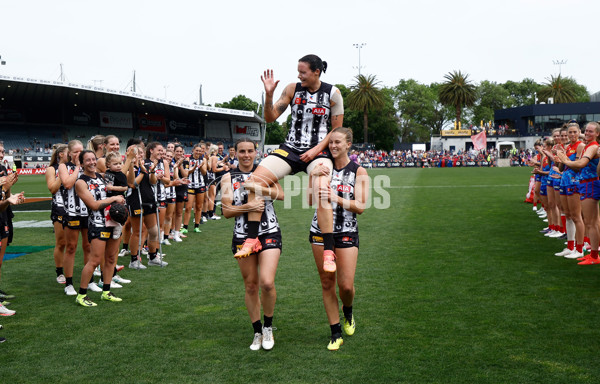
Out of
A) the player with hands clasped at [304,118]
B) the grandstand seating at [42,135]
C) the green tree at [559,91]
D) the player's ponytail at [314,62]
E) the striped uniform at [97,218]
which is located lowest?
the striped uniform at [97,218]

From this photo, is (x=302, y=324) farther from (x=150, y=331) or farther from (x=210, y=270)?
(x=210, y=270)

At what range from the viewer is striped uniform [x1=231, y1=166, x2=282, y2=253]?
193 inches

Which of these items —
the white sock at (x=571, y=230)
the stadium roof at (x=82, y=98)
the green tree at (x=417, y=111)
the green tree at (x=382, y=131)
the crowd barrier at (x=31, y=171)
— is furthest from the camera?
the green tree at (x=417, y=111)

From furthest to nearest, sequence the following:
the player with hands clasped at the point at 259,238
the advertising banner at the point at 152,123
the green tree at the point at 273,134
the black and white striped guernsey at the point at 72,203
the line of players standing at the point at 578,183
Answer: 1. the green tree at the point at 273,134
2. the advertising banner at the point at 152,123
3. the line of players standing at the point at 578,183
4. the black and white striped guernsey at the point at 72,203
5. the player with hands clasped at the point at 259,238

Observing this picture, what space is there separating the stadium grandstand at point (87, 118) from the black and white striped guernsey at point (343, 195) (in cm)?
4741

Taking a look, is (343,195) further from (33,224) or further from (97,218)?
(33,224)

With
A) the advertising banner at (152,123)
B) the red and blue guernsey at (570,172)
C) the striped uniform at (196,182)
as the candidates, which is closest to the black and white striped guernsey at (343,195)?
the red and blue guernsey at (570,172)

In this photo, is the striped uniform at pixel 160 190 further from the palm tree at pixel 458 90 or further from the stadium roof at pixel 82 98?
the palm tree at pixel 458 90

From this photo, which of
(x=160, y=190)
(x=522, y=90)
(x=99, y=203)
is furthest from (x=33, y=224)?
(x=522, y=90)

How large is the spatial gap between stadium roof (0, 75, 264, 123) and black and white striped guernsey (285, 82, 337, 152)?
4687cm

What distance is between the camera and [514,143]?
245 ft

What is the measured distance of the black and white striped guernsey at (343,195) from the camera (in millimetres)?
4984

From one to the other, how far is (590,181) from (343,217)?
5521mm

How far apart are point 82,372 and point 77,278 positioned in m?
4.14
